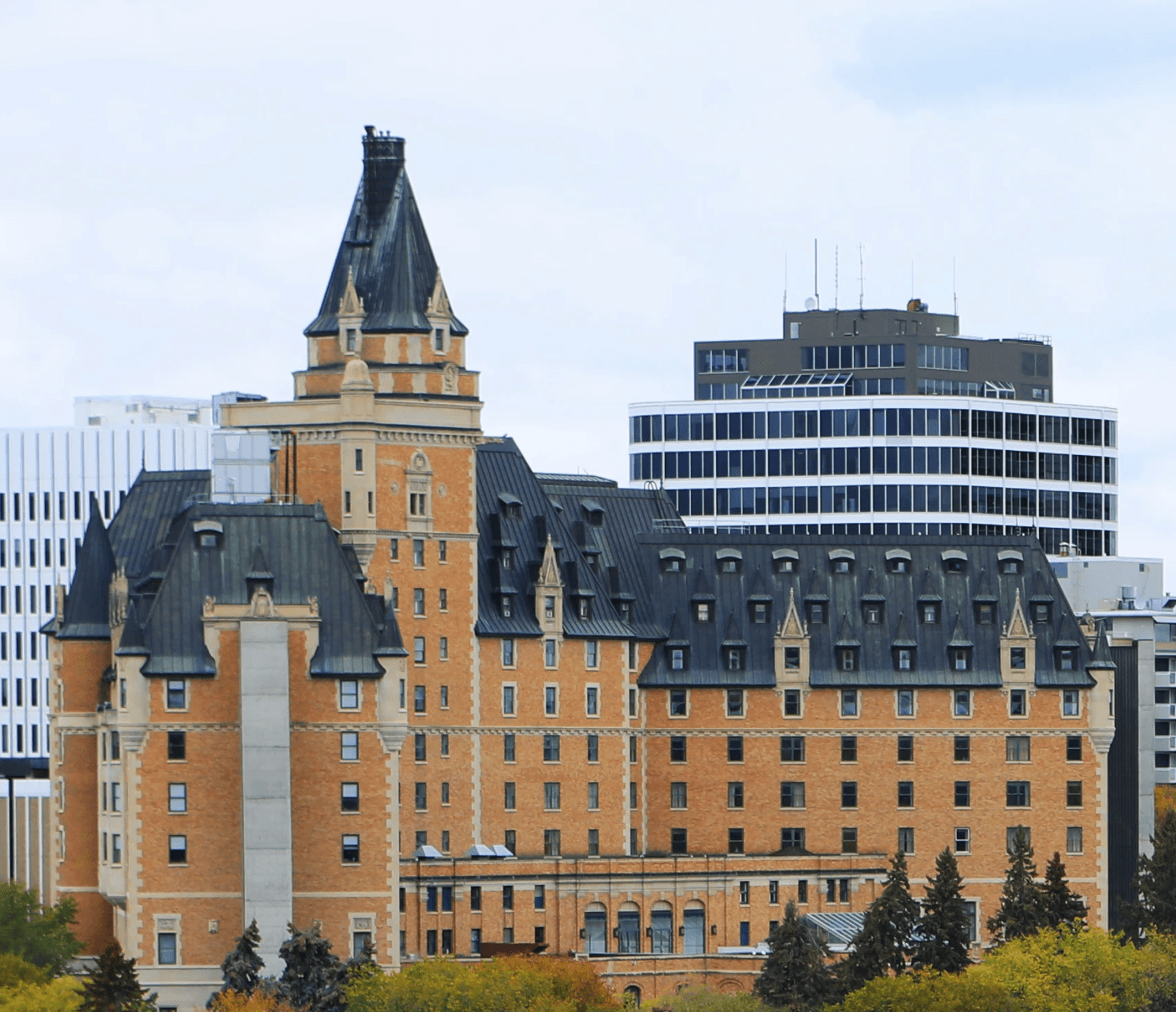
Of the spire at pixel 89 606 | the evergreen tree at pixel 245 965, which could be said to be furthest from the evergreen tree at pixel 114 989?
the spire at pixel 89 606

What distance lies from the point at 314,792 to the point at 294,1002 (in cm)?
1625

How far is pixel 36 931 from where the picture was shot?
18650 cm

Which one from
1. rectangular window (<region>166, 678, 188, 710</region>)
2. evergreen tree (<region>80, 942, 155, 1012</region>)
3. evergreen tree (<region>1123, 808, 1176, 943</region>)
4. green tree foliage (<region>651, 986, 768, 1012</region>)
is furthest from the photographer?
evergreen tree (<region>1123, 808, 1176, 943</region>)

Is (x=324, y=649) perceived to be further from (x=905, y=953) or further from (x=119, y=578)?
(x=905, y=953)

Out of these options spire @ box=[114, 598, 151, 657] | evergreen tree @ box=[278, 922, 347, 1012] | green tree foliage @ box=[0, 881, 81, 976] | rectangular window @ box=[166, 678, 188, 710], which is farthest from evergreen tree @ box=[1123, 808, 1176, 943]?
green tree foliage @ box=[0, 881, 81, 976]

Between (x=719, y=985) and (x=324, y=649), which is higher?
(x=324, y=649)

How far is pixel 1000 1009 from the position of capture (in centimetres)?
17112

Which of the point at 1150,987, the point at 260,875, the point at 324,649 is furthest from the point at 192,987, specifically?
the point at 1150,987

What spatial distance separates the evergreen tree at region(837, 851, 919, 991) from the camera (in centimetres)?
17625

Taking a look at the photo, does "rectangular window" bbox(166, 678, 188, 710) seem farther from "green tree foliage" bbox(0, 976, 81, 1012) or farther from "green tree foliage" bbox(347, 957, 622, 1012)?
"green tree foliage" bbox(0, 976, 81, 1012)

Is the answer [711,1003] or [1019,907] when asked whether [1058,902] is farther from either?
[711,1003]

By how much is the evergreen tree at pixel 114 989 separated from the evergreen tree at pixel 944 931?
123 feet

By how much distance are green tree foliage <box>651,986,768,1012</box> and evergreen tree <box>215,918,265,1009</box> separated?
19103mm

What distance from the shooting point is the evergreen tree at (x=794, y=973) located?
17538cm
